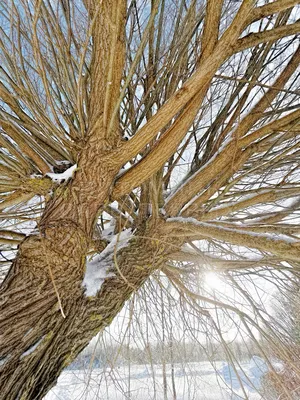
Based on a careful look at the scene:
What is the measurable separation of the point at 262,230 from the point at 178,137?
18.9 inches

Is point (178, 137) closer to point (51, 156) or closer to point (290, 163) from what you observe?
point (51, 156)

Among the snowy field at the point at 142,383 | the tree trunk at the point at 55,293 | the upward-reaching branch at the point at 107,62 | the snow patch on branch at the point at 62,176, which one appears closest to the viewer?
the upward-reaching branch at the point at 107,62

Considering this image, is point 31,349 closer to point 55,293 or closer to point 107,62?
point 55,293

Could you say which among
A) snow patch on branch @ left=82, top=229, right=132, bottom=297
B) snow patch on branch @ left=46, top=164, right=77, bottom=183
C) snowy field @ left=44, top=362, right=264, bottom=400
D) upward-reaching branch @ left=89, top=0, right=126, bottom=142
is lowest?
snowy field @ left=44, top=362, right=264, bottom=400

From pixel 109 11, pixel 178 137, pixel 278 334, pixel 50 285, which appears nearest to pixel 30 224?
pixel 50 285

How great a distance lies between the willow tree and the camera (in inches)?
32.6

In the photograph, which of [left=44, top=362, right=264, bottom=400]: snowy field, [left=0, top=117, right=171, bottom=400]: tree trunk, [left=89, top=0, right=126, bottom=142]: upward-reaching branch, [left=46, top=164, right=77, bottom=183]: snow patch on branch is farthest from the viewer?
[left=44, top=362, right=264, bottom=400]: snowy field

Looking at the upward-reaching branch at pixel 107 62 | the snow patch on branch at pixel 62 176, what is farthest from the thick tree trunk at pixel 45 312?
the upward-reaching branch at pixel 107 62

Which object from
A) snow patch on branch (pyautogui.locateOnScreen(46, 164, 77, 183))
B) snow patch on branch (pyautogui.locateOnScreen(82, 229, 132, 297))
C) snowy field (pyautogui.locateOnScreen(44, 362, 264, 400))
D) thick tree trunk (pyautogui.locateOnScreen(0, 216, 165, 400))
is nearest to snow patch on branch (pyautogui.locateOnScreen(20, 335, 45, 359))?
thick tree trunk (pyautogui.locateOnScreen(0, 216, 165, 400))

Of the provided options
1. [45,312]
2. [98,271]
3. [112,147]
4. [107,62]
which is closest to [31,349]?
[45,312]

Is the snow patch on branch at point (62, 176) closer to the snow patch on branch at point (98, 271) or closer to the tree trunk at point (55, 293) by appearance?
the tree trunk at point (55, 293)

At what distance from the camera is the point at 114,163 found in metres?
0.99

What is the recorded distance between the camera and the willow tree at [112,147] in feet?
2.72

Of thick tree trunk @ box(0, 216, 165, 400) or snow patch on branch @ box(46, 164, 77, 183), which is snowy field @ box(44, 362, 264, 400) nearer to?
thick tree trunk @ box(0, 216, 165, 400)
